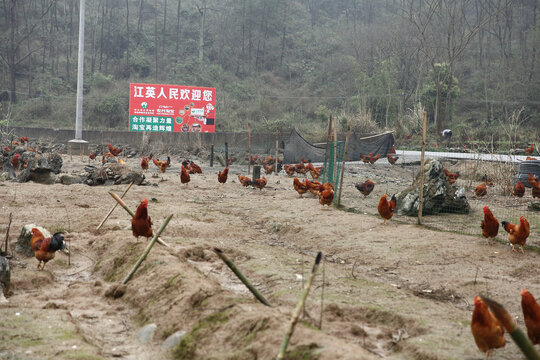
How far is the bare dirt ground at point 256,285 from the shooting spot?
12.4ft

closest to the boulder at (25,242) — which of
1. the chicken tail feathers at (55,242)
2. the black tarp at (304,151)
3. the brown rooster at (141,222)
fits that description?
the chicken tail feathers at (55,242)

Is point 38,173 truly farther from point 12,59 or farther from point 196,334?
point 12,59

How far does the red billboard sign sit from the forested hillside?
6.21 m

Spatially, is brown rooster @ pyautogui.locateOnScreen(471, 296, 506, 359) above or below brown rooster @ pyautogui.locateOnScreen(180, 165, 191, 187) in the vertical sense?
below

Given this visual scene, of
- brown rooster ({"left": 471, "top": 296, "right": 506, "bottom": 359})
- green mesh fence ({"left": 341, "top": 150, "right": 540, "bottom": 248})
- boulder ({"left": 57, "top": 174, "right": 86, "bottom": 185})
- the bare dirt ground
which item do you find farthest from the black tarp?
brown rooster ({"left": 471, "top": 296, "right": 506, "bottom": 359})

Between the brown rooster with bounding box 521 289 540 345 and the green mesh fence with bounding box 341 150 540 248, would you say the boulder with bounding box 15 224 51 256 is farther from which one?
the green mesh fence with bounding box 341 150 540 248

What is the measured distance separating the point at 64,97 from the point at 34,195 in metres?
31.8

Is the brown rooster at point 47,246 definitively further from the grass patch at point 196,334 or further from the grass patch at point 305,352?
the grass patch at point 305,352

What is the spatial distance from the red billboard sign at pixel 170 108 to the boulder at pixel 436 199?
19.0 meters

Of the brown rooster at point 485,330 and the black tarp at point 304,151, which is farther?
the black tarp at point 304,151

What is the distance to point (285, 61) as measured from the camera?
172 feet

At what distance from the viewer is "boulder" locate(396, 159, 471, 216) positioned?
405 inches

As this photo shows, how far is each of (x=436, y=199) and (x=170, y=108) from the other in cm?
1954

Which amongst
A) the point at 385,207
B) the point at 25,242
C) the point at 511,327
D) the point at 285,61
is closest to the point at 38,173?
the point at 25,242
